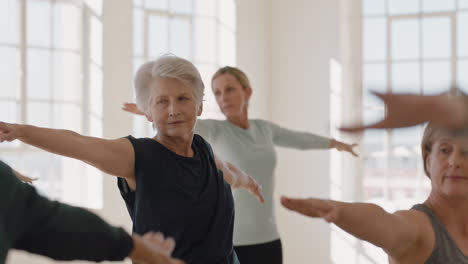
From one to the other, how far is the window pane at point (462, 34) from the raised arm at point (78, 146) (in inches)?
193

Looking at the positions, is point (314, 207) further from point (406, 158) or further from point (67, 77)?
point (406, 158)

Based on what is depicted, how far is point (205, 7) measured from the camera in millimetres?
6070

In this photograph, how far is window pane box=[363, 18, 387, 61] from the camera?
6.04 metres

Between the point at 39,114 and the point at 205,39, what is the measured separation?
6.58 ft

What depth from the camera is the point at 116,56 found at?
4.98m

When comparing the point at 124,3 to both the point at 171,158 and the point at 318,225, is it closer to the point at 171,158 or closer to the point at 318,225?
the point at 318,225

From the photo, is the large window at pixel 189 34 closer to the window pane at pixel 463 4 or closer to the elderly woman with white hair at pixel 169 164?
the window pane at pixel 463 4

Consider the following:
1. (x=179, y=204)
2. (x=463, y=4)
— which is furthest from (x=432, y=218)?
(x=463, y=4)

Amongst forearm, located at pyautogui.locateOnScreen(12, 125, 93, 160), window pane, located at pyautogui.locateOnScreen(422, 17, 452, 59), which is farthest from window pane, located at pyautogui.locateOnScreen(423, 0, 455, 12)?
forearm, located at pyautogui.locateOnScreen(12, 125, 93, 160)

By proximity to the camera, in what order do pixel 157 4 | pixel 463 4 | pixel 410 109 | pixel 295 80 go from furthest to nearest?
pixel 295 80 → pixel 463 4 → pixel 157 4 → pixel 410 109

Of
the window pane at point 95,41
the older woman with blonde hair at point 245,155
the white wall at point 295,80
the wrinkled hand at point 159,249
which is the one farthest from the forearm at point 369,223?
the white wall at point 295,80

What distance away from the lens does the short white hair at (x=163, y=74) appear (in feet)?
6.07

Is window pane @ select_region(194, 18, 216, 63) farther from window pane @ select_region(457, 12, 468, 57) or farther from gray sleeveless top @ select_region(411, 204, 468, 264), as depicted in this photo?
gray sleeveless top @ select_region(411, 204, 468, 264)

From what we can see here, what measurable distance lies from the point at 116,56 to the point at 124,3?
497 millimetres
